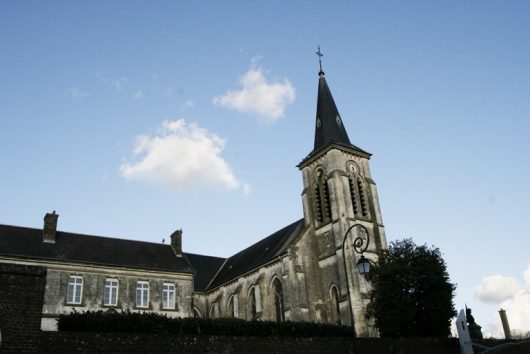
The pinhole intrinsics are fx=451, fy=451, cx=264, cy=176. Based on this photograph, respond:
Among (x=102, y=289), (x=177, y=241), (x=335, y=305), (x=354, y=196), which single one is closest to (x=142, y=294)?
(x=102, y=289)

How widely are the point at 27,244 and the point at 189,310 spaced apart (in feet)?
40.4

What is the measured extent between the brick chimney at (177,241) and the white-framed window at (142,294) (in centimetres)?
480

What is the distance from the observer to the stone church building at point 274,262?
98.9 ft

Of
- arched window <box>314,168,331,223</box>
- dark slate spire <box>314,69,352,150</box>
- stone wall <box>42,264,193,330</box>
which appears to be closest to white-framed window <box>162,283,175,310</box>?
stone wall <box>42,264,193,330</box>

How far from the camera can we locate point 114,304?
103 ft

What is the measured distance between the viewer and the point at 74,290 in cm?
3059

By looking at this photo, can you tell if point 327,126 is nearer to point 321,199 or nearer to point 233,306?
point 321,199

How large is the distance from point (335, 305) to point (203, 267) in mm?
18054

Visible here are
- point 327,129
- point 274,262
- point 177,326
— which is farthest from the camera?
point 327,129

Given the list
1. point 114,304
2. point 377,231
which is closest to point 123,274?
point 114,304

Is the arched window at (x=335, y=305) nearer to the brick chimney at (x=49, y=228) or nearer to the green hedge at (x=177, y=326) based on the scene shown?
the green hedge at (x=177, y=326)

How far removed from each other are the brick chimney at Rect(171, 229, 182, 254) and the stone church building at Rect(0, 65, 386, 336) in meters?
0.08

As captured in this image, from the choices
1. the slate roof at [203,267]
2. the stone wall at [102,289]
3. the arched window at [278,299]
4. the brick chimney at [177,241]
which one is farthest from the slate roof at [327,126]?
the slate roof at [203,267]

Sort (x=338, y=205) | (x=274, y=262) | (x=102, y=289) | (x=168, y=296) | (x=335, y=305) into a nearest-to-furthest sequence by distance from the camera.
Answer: (x=335, y=305)
(x=102, y=289)
(x=338, y=205)
(x=274, y=262)
(x=168, y=296)
